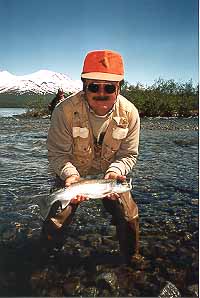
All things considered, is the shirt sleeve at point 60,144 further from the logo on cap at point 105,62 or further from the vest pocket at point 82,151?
the logo on cap at point 105,62

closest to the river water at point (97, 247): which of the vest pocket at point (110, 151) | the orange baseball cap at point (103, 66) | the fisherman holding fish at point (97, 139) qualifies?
the fisherman holding fish at point (97, 139)

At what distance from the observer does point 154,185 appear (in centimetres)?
387

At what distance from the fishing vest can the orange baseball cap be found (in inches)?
6.7

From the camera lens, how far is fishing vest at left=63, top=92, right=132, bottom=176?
6.91 ft

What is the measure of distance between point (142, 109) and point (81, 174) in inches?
227

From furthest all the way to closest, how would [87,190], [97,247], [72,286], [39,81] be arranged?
[97,247] → [39,81] → [72,286] → [87,190]

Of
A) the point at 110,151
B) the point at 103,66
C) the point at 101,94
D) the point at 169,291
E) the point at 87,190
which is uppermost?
the point at 103,66

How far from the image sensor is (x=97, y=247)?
2.44m

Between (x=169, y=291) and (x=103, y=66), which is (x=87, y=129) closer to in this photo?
(x=103, y=66)

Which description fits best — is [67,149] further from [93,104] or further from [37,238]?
[37,238]

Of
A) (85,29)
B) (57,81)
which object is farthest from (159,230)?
(85,29)

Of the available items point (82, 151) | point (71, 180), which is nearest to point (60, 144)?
point (82, 151)

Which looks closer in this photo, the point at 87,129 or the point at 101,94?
the point at 101,94

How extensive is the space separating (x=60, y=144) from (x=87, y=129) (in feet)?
0.59
